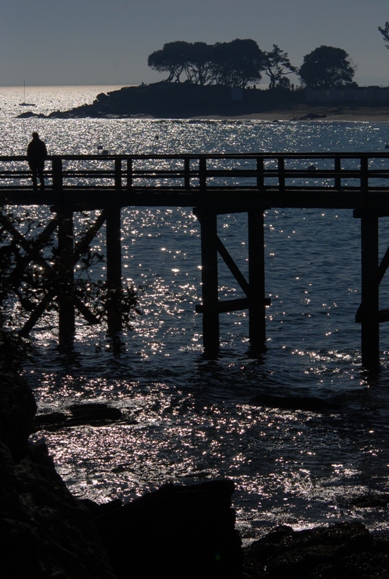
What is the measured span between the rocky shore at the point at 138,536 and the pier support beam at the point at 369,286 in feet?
32.3

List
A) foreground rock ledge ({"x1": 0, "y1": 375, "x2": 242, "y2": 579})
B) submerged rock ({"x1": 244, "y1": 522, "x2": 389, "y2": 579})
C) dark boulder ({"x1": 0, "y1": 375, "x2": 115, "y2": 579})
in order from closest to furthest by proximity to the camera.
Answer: dark boulder ({"x1": 0, "y1": 375, "x2": 115, "y2": 579}), foreground rock ledge ({"x1": 0, "y1": 375, "x2": 242, "y2": 579}), submerged rock ({"x1": 244, "y1": 522, "x2": 389, "y2": 579})

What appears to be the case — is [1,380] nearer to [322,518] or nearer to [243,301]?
[322,518]

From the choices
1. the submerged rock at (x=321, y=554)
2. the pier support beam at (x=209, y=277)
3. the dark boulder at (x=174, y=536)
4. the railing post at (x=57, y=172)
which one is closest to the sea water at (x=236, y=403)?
the pier support beam at (x=209, y=277)

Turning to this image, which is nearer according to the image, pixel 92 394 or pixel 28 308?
pixel 28 308

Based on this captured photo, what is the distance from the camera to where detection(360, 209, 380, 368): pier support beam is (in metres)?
21.2

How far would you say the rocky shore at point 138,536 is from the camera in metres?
8.09

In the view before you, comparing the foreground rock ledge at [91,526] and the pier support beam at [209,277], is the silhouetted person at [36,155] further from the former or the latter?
the foreground rock ledge at [91,526]

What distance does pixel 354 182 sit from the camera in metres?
92.9

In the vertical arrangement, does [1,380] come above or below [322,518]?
above

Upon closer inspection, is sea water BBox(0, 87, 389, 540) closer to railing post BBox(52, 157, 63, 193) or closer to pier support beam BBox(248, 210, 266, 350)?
pier support beam BBox(248, 210, 266, 350)

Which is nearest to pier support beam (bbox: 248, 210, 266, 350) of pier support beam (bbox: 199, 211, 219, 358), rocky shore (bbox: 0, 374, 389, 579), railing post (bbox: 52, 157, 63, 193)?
pier support beam (bbox: 199, 211, 219, 358)

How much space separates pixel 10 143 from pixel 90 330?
135m

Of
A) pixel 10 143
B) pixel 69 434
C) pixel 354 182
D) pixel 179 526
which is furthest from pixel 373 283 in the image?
pixel 10 143

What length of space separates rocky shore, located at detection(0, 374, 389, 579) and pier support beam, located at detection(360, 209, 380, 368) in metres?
9.84
